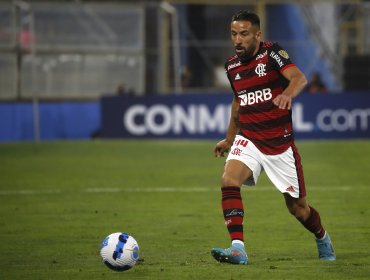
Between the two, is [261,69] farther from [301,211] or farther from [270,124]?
[301,211]

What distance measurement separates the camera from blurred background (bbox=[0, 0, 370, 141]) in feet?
107

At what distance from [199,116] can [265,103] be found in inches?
786

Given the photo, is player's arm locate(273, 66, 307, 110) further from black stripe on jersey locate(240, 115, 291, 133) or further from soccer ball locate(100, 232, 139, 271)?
soccer ball locate(100, 232, 139, 271)

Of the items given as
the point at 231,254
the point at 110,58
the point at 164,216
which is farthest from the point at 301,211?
the point at 110,58

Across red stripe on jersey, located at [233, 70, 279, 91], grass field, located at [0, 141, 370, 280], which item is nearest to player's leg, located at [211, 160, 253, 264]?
grass field, located at [0, 141, 370, 280]

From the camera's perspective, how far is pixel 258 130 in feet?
31.1

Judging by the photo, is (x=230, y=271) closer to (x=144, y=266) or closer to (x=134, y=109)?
(x=144, y=266)

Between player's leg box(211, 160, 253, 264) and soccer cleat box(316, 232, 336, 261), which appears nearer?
player's leg box(211, 160, 253, 264)

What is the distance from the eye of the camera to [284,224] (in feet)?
41.5

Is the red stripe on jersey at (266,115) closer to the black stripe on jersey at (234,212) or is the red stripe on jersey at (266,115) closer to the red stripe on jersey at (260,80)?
the red stripe on jersey at (260,80)

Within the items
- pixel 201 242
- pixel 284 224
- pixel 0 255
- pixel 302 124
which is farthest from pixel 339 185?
pixel 302 124

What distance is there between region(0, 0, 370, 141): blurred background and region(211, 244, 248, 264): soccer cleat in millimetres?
20193

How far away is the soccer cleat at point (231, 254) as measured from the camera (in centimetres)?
892

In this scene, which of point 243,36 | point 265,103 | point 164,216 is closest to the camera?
point 243,36
